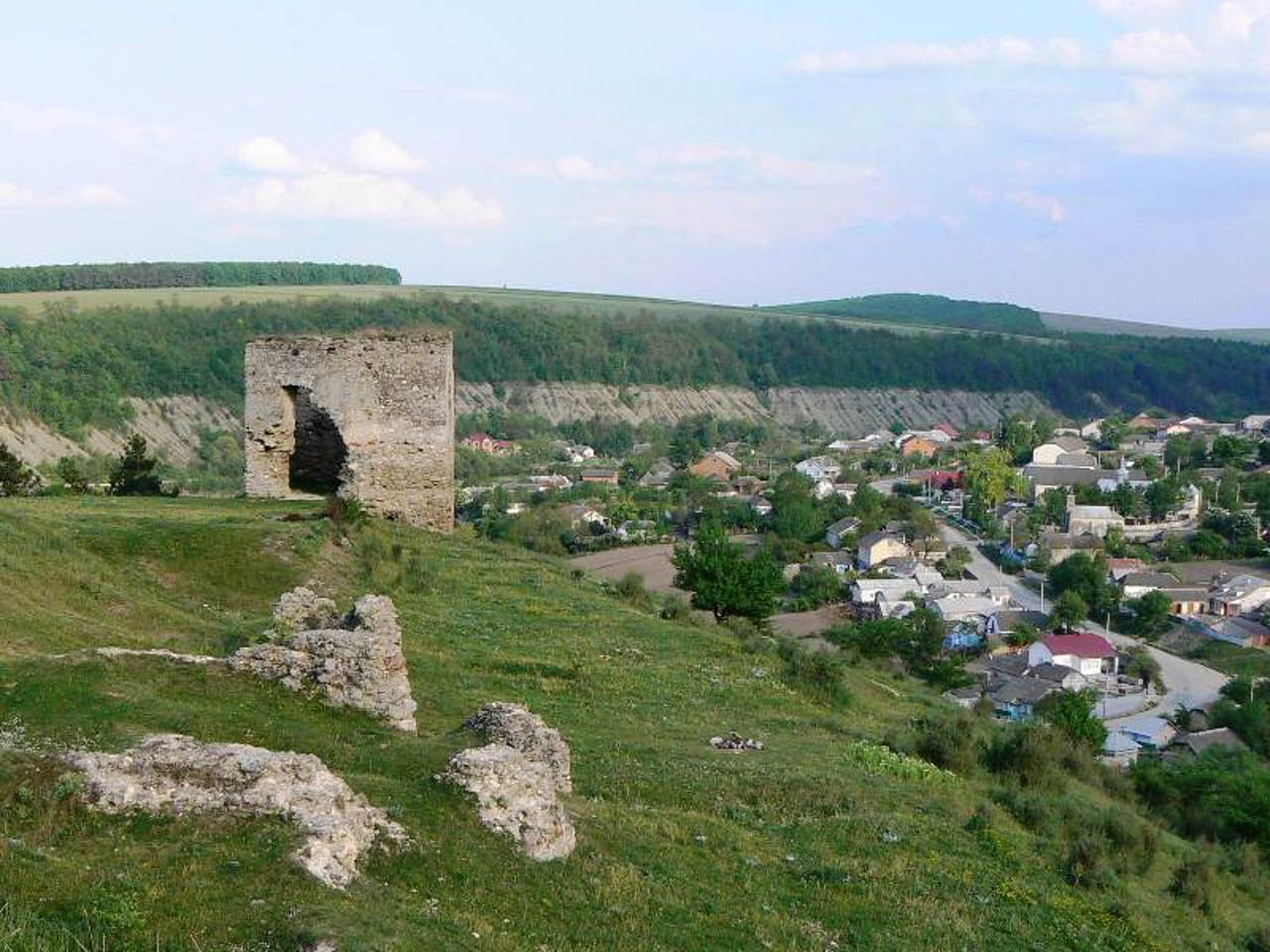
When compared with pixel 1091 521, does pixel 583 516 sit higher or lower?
lower

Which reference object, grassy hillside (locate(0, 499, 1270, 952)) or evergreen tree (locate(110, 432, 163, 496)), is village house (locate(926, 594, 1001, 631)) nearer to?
evergreen tree (locate(110, 432, 163, 496))

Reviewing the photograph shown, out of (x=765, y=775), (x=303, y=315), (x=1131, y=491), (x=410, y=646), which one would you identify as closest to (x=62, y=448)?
(x=303, y=315)

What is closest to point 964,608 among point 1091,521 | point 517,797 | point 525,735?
point 1091,521

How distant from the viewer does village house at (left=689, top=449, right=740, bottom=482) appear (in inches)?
3844

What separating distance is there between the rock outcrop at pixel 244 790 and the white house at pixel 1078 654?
142 ft

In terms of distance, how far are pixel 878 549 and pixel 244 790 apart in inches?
2507

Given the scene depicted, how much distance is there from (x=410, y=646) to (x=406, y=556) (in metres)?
5.36

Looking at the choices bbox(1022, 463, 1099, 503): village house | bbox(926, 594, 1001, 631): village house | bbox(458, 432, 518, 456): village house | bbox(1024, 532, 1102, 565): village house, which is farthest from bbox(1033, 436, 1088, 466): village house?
bbox(926, 594, 1001, 631): village house

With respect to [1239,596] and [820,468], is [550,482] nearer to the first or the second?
[820,468]

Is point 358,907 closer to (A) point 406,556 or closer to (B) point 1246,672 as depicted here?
(A) point 406,556

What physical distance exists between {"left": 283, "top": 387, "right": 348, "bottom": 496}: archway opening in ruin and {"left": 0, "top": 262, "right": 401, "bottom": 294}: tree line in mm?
112447

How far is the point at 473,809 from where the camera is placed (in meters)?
9.07

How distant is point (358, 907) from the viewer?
7348mm

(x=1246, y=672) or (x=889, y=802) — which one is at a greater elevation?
(x=889, y=802)
